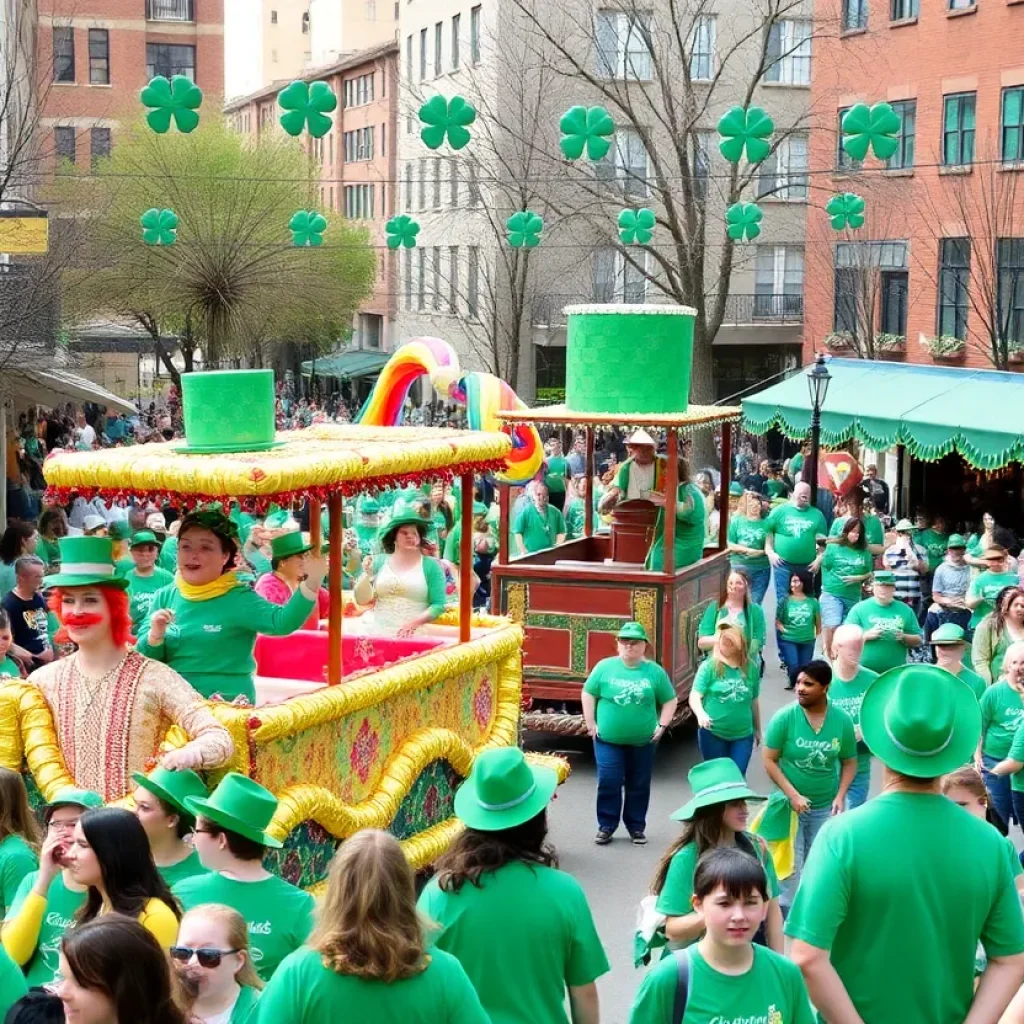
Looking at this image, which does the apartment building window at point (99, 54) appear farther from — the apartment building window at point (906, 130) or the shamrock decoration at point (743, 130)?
the shamrock decoration at point (743, 130)

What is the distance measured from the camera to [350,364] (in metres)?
63.0

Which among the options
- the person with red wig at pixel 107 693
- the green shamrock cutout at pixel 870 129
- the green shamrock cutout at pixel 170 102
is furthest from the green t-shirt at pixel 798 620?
the person with red wig at pixel 107 693

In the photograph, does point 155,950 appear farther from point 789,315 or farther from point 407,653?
point 789,315

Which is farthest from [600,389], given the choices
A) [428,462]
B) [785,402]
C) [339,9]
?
[339,9]

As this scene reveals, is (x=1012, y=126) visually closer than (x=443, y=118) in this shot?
No

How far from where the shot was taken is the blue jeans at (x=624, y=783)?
11.2m

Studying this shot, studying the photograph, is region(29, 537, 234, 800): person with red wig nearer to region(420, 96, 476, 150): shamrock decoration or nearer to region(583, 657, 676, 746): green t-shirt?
region(583, 657, 676, 746): green t-shirt

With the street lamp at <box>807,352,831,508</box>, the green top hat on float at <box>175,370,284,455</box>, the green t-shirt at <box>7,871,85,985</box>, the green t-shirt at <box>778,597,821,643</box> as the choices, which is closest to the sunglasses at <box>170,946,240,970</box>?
the green t-shirt at <box>7,871,85,985</box>

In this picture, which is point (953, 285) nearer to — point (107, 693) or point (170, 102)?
point (170, 102)

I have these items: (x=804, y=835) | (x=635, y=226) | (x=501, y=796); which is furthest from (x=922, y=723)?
(x=635, y=226)

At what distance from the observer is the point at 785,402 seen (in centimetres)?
2516

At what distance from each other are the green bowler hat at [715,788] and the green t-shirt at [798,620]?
353 inches

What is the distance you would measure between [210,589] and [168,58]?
5218 centimetres

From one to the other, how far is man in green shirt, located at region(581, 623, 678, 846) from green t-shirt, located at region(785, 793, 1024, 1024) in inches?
243
